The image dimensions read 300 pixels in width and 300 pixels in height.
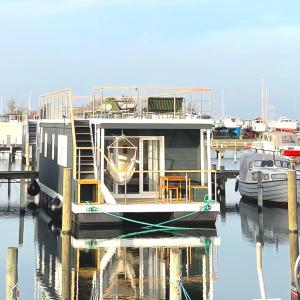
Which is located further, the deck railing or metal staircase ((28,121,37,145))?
metal staircase ((28,121,37,145))

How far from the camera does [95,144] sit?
26.6m

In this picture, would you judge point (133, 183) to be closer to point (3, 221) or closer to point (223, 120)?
point (3, 221)

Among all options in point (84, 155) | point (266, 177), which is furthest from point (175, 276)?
point (266, 177)

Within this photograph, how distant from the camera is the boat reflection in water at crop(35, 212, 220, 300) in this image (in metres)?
15.7

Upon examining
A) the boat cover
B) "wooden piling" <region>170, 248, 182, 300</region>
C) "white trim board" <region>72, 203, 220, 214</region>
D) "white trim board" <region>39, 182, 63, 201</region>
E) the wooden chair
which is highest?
the boat cover

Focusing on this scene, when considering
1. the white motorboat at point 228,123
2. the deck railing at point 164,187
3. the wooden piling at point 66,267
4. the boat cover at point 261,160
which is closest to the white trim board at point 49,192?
the deck railing at point 164,187

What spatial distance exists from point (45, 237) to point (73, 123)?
4650 mm

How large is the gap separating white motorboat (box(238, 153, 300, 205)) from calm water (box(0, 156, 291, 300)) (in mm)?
3725

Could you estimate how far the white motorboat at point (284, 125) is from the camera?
322 ft

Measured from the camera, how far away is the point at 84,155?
26.2 metres

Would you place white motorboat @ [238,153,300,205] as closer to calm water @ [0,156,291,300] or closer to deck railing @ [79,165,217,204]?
calm water @ [0,156,291,300]

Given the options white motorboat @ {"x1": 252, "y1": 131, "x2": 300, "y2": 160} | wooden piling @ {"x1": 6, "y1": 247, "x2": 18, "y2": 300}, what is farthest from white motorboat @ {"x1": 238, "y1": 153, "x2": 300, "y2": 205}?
white motorboat @ {"x1": 252, "y1": 131, "x2": 300, "y2": 160}

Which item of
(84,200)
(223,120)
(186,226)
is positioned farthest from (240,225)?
(223,120)

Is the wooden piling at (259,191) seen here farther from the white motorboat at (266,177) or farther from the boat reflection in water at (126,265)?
the boat reflection in water at (126,265)
